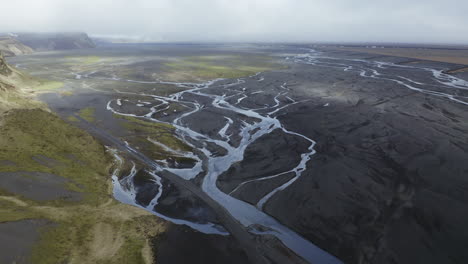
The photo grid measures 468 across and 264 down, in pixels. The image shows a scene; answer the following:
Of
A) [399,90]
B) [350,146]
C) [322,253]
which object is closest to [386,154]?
[350,146]

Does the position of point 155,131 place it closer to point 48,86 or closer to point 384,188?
point 384,188

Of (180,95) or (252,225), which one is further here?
(180,95)

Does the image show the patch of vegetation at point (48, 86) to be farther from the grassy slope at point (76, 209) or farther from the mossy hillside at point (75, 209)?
the mossy hillside at point (75, 209)

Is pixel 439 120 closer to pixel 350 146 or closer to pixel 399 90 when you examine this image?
pixel 350 146

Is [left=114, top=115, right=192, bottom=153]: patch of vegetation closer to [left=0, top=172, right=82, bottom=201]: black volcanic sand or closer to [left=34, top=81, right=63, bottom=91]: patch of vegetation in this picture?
[left=0, top=172, right=82, bottom=201]: black volcanic sand

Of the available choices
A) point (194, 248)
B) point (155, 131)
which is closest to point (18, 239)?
point (194, 248)

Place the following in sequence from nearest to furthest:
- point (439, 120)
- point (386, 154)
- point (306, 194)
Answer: point (306, 194)
point (386, 154)
point (439, 120)
